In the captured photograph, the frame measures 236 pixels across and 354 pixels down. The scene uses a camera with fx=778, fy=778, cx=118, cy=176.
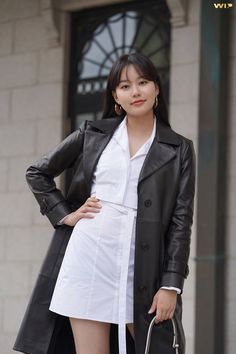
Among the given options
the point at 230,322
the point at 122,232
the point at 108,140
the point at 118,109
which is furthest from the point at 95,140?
the point at 230,322

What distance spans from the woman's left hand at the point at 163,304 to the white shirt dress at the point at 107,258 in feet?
0.34

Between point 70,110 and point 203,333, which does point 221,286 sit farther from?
point 70,110

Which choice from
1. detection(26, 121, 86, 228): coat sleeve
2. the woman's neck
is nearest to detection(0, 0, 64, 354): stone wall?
detection(26, 121, 86, 228): coat sleeve

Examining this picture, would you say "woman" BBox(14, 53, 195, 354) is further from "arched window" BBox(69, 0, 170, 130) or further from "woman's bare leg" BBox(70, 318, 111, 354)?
"arched window" BBox(69, 0, 170, 130)

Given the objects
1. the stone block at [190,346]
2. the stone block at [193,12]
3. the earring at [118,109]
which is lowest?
the stone block at [190,346]

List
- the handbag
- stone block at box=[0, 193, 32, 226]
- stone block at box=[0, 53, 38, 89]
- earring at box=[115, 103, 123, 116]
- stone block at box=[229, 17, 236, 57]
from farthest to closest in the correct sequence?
stone block at box=[0, 53, 38, 89]
stone block at box=[0, 193, 32, 226]
stone block at box=[229, 17, 236, 57]
earring at box=[115, 103, 123, 116]
the handbag

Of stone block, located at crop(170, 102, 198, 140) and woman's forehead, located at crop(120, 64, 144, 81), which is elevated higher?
stone block, located at crop(170, 102, 198, 140)

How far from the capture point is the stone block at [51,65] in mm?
6961

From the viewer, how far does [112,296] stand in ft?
9.67

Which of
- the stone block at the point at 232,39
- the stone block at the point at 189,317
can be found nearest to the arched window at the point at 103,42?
the stone block at the point at 232,39

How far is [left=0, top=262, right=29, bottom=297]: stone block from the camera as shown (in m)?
6.94

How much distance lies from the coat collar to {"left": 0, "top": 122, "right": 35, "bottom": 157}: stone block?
12.7 feet

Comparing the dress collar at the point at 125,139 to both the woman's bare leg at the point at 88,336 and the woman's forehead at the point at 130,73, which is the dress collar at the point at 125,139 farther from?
the woman's bare leg at the point at 88,336

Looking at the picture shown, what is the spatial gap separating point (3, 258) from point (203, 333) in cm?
221
